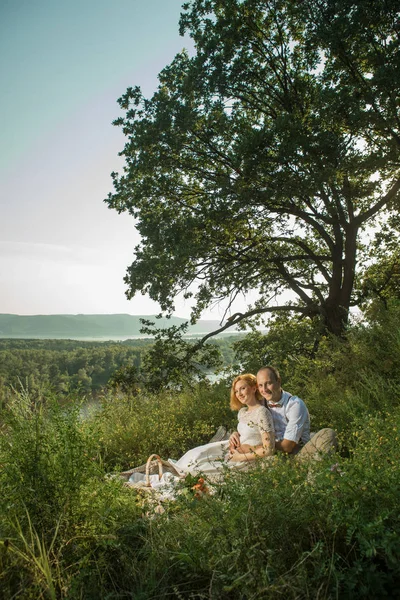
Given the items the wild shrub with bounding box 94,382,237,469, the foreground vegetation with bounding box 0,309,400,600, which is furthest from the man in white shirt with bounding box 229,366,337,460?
the wild shrub with bounding box 94,382,237,469

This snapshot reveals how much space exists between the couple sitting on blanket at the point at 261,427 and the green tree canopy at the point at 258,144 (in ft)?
18.2

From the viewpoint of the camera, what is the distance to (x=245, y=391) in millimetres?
5352

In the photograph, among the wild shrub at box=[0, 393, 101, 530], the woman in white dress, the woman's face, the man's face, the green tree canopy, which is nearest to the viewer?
the wild shrub at box=[0, 393, 101, 530]

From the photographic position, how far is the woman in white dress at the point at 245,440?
4.92 metres

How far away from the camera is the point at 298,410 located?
4.98 metres

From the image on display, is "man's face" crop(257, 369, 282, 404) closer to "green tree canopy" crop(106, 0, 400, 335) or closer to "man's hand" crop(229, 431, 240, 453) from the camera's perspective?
"man's hand" crop(229, 431, 240, 453)

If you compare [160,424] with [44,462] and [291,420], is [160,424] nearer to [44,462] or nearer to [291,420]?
[291,420]

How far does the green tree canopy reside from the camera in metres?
9.56

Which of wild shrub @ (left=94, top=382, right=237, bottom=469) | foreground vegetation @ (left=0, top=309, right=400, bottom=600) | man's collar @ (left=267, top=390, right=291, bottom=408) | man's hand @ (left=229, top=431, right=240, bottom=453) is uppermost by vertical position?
man's collar @ (left=267, top=390, right=291, bottom=408)

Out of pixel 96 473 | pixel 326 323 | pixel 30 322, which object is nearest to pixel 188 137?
pixel 326 323

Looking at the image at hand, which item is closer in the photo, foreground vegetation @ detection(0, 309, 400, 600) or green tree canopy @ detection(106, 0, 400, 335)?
foreground vegetation @ detection(0, 309, 400, 600)

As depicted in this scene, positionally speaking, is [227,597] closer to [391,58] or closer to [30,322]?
[391,58]

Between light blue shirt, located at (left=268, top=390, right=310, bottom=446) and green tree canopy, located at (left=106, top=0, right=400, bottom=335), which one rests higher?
green tree canopy, located at (left=106, top=0, right=400, bottom=335)

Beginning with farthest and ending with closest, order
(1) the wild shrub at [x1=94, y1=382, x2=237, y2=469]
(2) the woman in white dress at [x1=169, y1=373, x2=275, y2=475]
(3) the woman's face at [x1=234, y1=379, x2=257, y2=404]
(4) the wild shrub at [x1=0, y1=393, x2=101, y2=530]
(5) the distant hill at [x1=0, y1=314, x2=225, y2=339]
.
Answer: (5) the distant hill at [x1=0, y1=314, x2=225, y2=339] < (1) the wild shrub at [x1=94, y1=382, x2=237, y2=469] < (3) the woman's face at [x1=234, y1=379, x2=257, y2=404] < (2) the woman in white dress at [x1=169, y1=373, x2=275, y2=475] < (4) the wild shrub at [x1=0, y1=393, x2=101, y2=530]
